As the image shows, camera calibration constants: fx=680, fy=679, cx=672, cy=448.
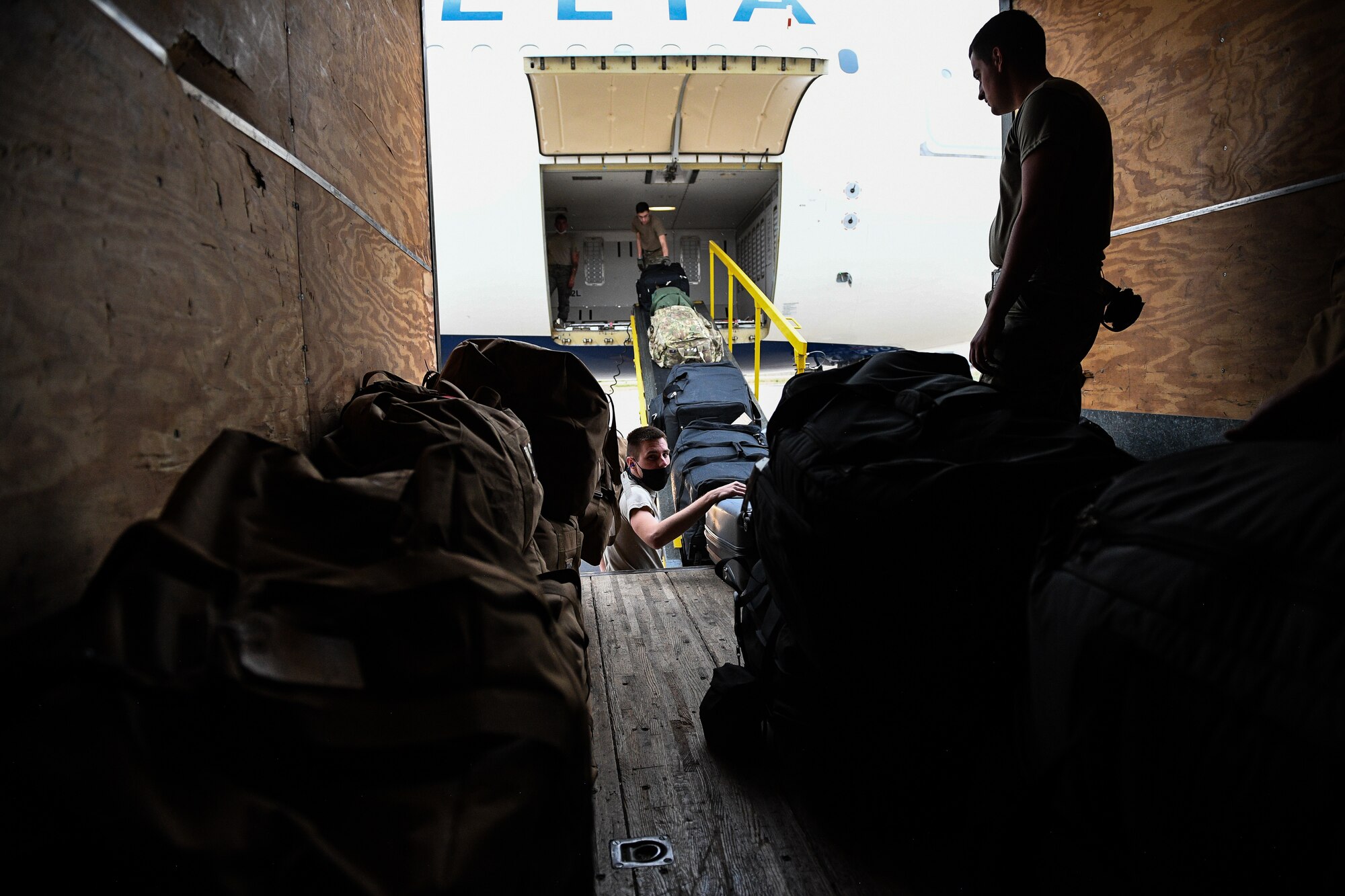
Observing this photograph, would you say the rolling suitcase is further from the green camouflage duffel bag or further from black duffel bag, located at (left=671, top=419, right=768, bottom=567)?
the green camouflage duffel bag

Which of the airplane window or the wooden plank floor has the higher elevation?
the airplane window

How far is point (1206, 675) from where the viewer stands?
526 millimetres

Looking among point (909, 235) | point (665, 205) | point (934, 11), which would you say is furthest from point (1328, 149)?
point (665, 205)

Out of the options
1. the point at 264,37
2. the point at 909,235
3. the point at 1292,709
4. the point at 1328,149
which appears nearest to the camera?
the point at 1292,709

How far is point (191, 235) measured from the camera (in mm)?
1034

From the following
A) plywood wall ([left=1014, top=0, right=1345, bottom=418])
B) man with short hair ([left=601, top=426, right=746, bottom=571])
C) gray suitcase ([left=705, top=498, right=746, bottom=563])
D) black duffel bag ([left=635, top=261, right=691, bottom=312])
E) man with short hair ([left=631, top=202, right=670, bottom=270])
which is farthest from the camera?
man with short hair ([left=631, top=202, right=670, bottom=270])

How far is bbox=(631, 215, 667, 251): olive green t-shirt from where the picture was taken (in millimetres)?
6922

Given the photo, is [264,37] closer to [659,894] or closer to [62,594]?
[62,594]

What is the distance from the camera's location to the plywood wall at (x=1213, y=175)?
2049mm

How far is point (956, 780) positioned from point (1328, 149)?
229 centimetres

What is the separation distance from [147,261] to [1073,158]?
1.91m

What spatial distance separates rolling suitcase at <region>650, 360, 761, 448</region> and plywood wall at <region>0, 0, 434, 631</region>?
2674 millimetres

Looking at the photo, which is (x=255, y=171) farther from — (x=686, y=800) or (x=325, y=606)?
(x=686, y=800)

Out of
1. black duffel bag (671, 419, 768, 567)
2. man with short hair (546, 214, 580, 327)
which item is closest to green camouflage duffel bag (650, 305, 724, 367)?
black duffel bag (671, 419, 768, 567)
